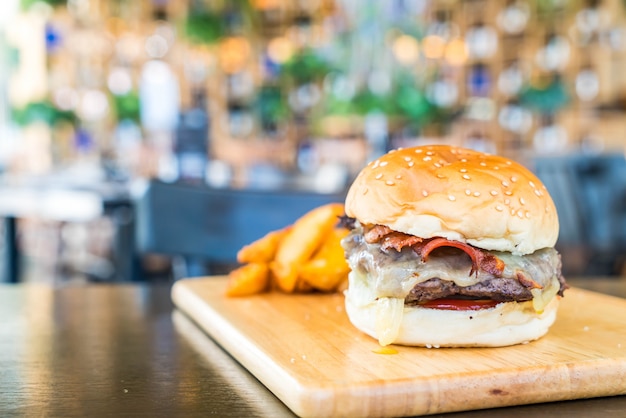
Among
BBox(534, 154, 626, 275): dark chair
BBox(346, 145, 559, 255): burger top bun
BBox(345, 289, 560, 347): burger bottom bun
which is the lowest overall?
BBox(534, 154, 626, 275): dark chair

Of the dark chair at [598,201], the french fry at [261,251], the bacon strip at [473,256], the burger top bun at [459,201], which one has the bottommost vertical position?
the dark chair at [598,201]

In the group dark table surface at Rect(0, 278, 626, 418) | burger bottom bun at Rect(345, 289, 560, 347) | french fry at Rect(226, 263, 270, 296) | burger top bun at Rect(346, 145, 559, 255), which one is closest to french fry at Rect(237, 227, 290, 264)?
french fry at Rect(226, 263, 270, 296)

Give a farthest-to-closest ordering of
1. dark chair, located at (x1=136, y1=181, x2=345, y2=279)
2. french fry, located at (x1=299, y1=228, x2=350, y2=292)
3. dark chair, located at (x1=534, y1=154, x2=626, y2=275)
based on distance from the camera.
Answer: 1. dark chair, located at (x1=534, y1=154, x2=626, y2=275)
2. dark chair, located at (x1=136, y1=181, x2=345, y2=279)
3. french fry, located at (x1=299, y1=228, x2=350, y2=292)

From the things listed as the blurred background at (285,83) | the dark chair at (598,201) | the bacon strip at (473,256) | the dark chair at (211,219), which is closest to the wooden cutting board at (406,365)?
the bacon strip at (473,256)

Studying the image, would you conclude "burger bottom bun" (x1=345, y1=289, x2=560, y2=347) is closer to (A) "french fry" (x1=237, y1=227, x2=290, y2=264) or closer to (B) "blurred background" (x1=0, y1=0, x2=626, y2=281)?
(A) "french fry" (x1=237, y1=227, x2=290, y2=264)

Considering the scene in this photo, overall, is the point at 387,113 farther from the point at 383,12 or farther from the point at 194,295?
the point at 194,295

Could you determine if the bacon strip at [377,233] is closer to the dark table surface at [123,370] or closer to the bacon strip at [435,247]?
the bacon strip at [435,247]
